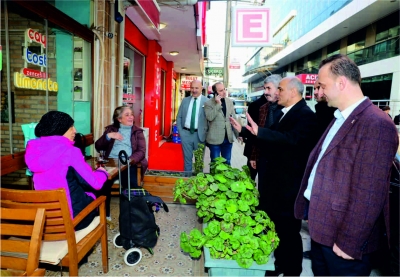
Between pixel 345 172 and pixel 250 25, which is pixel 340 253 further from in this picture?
pixel 250 25

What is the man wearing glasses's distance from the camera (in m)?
4.50

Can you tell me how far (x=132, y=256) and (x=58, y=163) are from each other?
1216mm

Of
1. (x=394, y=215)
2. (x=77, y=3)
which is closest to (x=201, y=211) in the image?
(x=394, y=215)

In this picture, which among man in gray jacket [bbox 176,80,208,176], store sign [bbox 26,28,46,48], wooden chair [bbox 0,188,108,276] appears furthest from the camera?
man in gray jacket [bbox 176,80,208,176]

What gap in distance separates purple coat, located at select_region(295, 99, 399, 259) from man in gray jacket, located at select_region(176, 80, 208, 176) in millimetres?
3319

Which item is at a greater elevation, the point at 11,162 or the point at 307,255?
the point at 11,162

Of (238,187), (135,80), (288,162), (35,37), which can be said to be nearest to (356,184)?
(238,187)

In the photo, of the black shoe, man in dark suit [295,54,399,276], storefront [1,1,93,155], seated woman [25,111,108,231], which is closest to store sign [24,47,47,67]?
storefront [1,1,93,155]

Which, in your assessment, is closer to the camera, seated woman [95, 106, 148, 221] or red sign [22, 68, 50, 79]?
red sign [22, 68, 50, 79]

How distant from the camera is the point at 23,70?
2.83 meters

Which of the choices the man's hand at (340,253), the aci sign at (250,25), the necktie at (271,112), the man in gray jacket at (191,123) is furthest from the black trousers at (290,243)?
the aci sign at (250,25)

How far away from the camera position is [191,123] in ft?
15.8

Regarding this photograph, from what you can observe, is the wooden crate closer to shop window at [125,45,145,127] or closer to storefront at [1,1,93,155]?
storefront at [1,1,93,155]

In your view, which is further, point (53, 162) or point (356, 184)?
point (53, 162)
